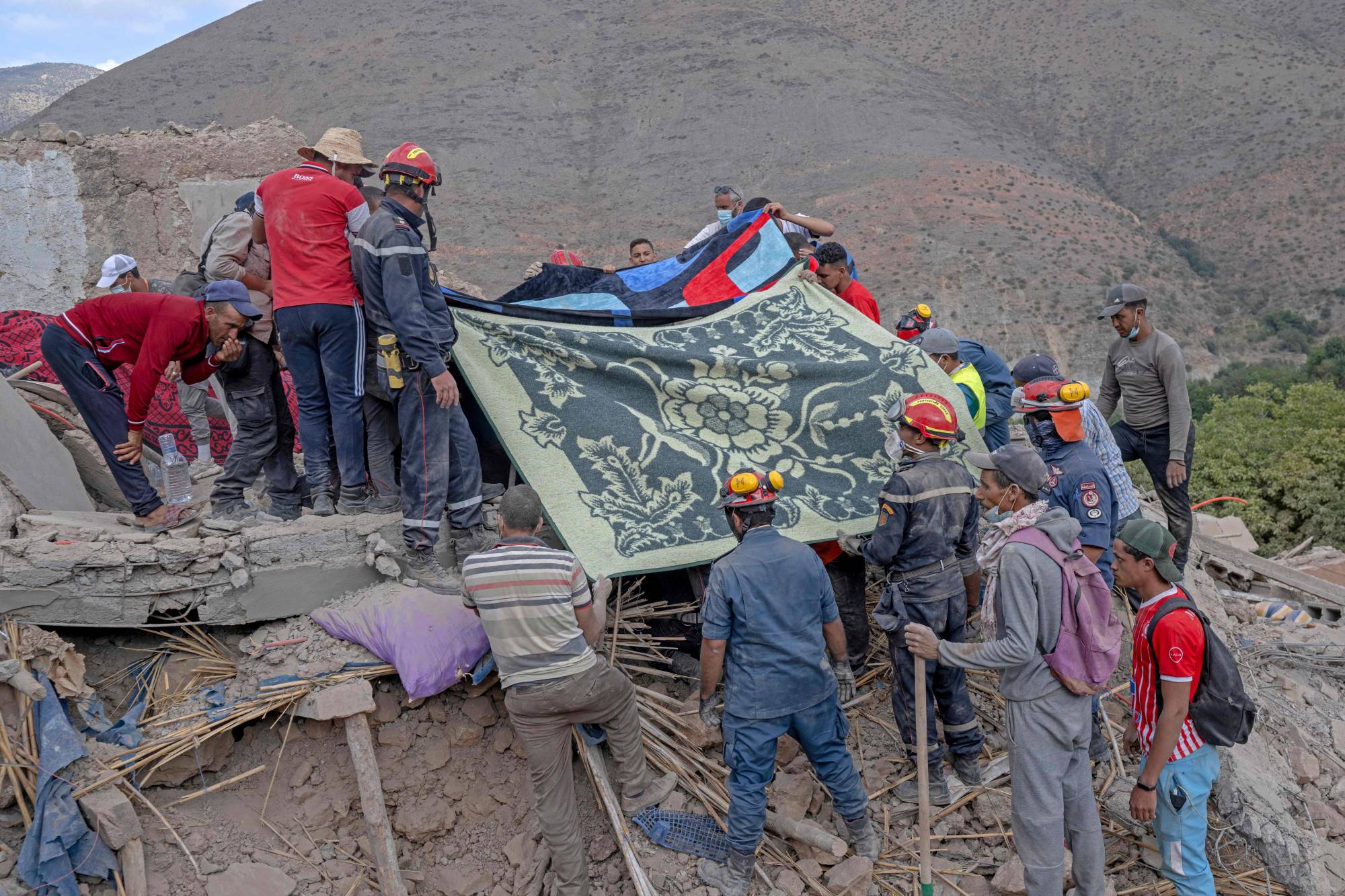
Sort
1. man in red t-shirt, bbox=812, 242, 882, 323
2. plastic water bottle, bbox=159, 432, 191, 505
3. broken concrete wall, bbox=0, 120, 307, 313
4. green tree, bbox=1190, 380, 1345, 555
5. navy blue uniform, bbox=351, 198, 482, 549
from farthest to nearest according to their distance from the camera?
1. green tree, bbox=1190, 380, 1345, 555
2. broken concrete wall, bbox=0, 120, 307, 313
3. man in red t-shirt, bbox=812, 242, 882, 323
4. plastic water bottle, bbox=159, 432, 191, 505
5. navy blue uniform, bbox=351, 198, 482, 549

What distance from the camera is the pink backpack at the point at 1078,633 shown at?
153 inches

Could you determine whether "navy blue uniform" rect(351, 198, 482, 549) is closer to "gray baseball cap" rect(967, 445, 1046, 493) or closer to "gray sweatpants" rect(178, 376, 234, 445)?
"gray sweatpants" rect(178, 376, 234, 445)

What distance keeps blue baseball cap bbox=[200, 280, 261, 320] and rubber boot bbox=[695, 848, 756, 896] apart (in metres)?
3.79

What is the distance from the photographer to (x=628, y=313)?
19.7 feet

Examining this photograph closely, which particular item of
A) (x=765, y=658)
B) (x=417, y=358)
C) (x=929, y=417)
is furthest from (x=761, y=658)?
(x=417, y=358)

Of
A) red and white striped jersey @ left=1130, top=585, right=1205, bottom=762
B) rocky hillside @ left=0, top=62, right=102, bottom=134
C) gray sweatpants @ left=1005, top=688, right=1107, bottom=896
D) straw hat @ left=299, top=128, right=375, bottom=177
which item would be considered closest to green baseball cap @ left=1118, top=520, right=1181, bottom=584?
red and white striped jersey @ left=1130, top=585, right=1205, bottom=762

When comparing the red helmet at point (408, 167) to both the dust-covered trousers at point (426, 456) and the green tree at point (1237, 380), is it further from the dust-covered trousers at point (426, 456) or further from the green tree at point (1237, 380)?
the green tree at point (1237, 380)

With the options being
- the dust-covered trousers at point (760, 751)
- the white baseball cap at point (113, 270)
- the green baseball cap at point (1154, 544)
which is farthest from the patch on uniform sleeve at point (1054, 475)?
the white baseball cap at point (113, 270)

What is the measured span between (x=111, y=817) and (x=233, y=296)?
2.64 meters

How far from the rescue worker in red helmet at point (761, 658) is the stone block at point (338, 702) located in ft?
Result: 5.65

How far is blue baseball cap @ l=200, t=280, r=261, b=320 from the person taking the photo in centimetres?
495

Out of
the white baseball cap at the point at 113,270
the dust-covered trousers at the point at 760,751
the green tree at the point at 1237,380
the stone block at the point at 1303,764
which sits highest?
the white baseball cap at the point at 113,270

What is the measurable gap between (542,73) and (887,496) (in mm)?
54200

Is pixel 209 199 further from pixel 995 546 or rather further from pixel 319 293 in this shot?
pixel 995 546
